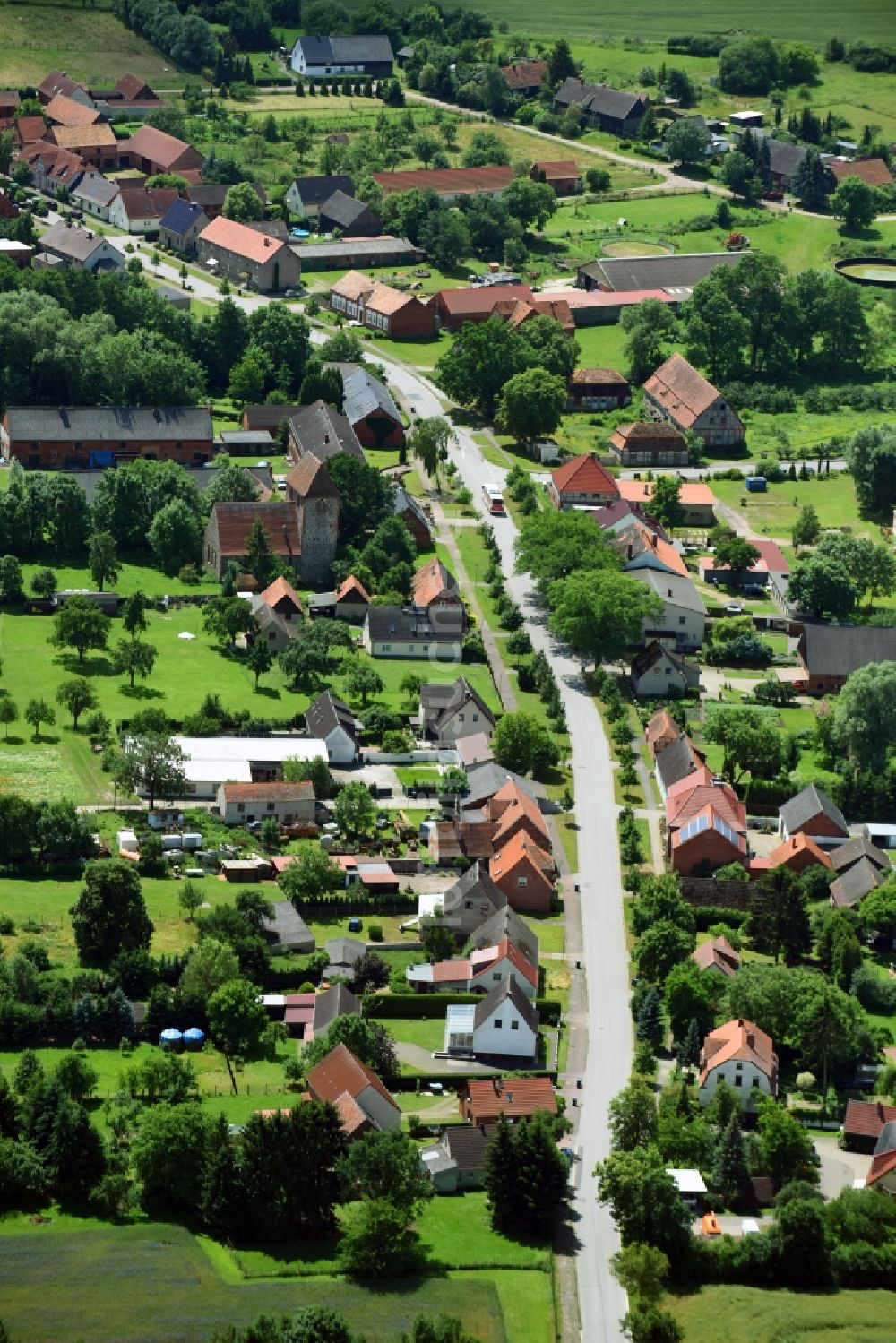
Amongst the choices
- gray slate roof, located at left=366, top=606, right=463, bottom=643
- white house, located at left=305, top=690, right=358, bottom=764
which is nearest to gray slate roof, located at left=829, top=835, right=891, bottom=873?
white house, located at left=305, top=690, right=358, bottom=764

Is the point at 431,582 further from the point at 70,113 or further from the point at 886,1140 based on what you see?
the point at 70,113

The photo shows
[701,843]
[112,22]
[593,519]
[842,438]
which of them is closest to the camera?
[701,843]

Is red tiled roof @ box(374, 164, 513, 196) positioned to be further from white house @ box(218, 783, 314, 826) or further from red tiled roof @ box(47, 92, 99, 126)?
white house @ box(218, 783, 314, 826)

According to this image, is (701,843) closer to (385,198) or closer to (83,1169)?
(83,1169)

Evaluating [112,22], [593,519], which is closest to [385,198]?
[112,22]

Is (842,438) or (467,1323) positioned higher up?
(467,1323)

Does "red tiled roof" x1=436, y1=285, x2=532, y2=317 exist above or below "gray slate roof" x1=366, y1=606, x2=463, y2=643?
below
